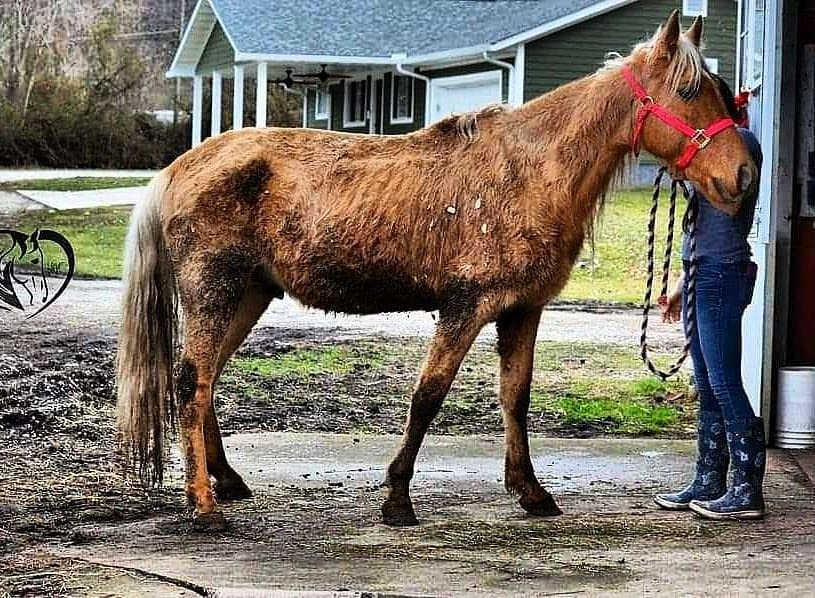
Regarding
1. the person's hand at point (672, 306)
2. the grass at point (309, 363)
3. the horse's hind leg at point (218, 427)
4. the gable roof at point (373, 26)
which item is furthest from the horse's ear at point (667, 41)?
the gable roof at point (373, 26)

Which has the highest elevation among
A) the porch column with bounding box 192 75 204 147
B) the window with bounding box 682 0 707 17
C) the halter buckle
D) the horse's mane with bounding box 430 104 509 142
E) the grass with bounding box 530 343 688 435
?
the window with bounding box 682 0 707 17

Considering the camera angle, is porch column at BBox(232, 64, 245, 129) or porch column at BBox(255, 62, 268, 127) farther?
porch column at BBox(255, 62, 268, 127)

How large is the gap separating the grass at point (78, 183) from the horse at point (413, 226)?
1412cm

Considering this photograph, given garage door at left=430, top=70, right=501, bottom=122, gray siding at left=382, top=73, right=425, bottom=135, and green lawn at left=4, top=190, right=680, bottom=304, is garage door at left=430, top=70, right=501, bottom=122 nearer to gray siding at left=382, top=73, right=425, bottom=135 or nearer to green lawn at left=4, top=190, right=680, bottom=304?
gray siding at left=382, top=73, right=425, bottom=135

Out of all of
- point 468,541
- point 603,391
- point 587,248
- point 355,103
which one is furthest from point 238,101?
point 468,541

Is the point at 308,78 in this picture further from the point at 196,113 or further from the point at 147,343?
the point at 147,343

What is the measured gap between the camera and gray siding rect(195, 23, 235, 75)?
922 inches

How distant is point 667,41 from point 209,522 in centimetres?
252

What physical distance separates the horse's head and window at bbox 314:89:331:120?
69.6 ft

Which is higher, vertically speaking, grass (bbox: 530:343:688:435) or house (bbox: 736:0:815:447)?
house (bbox: 736:0:815:447)

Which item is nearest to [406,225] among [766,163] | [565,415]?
[766,163]

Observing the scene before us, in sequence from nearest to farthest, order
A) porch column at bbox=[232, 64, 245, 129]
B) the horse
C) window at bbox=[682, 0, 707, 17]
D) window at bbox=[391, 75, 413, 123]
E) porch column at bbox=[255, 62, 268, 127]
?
the horse
porch column at bbox=[232, 64, 245, 129]
porch column at bbox=[255, 62, 268, 127]
window at bbox=[682, 0, 707, 17]
window at bbox=[391, 75, 413, 123]

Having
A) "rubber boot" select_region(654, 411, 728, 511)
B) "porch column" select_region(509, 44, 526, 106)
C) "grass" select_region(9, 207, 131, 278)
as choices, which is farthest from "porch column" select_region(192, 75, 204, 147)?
"rubber boot" select_region(654, 411, 728, 511)

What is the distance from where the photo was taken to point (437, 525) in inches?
204
